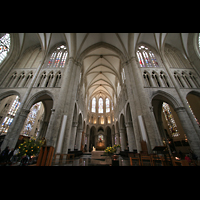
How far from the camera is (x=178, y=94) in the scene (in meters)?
10.2

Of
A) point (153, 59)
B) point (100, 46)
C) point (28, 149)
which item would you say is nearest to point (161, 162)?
point (28, 149)

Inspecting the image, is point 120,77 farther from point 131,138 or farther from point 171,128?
point 171,128

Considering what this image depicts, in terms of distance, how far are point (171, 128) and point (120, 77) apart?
1315cm

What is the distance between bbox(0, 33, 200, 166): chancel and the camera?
8.02 m

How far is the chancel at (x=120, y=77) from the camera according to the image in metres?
8.02

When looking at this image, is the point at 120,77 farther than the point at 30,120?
No

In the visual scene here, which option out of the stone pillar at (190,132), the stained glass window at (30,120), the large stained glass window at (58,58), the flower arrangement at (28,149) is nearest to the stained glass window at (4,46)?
the large stained glass window at (58,58)

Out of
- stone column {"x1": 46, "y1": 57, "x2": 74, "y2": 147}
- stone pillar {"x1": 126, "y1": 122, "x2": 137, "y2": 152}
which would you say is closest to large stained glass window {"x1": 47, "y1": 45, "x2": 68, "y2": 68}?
stone column {"x1": 46, "y1": 57, "x2": 74, "y2": 147}

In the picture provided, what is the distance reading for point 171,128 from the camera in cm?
1688

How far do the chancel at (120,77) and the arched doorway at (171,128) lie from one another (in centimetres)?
13

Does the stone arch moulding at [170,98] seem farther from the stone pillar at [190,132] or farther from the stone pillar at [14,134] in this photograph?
the stone pillar at [14,134]

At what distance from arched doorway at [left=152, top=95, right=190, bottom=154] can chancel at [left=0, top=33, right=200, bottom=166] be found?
13 cm
